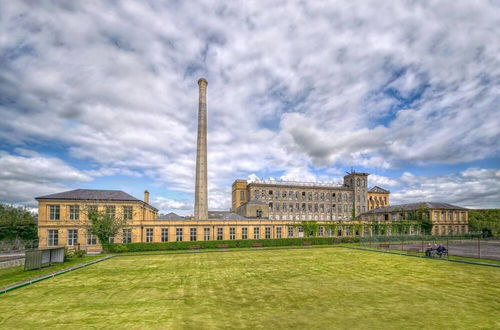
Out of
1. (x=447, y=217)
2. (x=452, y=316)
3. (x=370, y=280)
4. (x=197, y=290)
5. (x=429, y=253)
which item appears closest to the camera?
(x=452, y=316)

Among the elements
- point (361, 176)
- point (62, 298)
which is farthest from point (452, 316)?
point (361, 176)

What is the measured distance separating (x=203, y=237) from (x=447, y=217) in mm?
60920

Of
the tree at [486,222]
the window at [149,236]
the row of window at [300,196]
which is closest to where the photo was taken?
the window at [149,236]

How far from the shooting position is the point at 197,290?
16188mm

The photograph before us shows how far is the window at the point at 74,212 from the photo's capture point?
139ft

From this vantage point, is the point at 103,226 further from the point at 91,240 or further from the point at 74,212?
the point at 74,212

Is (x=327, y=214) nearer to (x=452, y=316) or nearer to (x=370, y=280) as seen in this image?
(x=370, y=280)

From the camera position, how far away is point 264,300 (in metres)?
13.8

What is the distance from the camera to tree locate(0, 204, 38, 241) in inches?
1969

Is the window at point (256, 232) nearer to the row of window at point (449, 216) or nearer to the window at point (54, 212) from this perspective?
the window at point (54, 212)

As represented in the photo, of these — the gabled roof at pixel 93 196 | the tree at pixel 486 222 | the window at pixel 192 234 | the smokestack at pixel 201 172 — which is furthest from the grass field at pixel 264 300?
the tree at pixel 486 222

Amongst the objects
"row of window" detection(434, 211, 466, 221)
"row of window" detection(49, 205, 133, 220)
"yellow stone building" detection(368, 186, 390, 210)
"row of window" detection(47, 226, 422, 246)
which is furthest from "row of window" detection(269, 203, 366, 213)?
"row of window" detection(49, 205, 133, 220)

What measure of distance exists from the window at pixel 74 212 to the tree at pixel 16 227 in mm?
17150

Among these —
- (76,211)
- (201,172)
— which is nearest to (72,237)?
(76,211)
